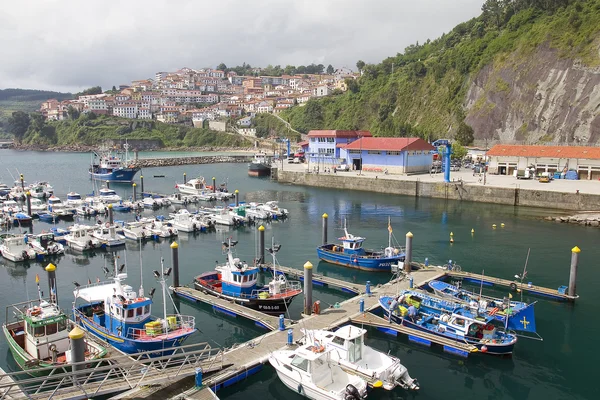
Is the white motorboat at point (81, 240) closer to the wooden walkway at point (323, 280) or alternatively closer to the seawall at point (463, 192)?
the wooden walkway at point (323, 280)

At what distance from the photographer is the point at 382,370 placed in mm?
16188

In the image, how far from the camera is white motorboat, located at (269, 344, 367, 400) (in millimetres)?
15273

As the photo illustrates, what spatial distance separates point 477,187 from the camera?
55062mm

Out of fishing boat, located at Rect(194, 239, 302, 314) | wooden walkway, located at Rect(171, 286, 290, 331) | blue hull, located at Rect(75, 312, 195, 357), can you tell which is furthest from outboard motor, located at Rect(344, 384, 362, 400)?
fishing boat, located at Rect(194, 239, 302, 314)

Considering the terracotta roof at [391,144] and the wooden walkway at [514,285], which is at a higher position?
the terracotta roof at [391,144]

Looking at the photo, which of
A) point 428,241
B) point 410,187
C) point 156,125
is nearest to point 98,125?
point 156,125

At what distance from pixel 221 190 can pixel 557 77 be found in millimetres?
55024

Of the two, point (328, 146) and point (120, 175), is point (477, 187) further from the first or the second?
point (120, 175)

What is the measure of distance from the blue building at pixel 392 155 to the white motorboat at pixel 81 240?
43.2 meters

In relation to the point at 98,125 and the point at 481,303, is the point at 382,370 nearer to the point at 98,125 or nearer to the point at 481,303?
the point at 481,303

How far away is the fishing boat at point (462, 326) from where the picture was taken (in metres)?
19.0

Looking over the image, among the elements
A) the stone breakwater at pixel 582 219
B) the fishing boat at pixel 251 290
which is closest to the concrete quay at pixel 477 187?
the stone breakwater at pixel 582 219

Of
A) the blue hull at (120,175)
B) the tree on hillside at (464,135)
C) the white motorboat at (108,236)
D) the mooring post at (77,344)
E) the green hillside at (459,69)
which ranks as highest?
the green hillside at (459,69)

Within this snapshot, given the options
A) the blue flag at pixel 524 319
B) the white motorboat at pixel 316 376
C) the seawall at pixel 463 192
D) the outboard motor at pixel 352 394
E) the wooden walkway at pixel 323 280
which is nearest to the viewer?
the outboard motor at pixel 352 394
